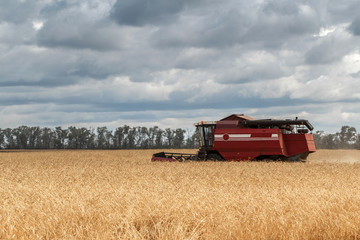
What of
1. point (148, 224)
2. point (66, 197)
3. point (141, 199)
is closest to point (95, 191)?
point (66, 197)

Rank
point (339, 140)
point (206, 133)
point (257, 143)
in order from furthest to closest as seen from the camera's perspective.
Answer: point (339, 140) → point (206, 133) → point (257, 143)

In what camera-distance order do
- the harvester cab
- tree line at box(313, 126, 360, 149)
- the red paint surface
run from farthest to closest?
tree line at box(313, 126, 360, 149) < the harvester cab < the red paint surface

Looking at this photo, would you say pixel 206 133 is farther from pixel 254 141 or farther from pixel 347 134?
pixel 347 134

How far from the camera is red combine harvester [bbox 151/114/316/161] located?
2472cm

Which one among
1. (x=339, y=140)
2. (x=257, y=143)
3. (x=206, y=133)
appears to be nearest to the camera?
(x=257, y=143)

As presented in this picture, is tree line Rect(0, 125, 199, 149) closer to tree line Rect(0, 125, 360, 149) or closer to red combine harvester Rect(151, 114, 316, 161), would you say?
tree line Rect(0, 125, 360, 149)

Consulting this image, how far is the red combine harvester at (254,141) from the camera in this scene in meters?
24.7

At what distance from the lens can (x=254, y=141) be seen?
24.8 m

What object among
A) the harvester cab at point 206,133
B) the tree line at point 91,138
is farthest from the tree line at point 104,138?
the harvester cab at point 206,133

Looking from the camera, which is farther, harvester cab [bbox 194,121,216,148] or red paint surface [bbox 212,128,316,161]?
harvester cab [bbox 194,121,216,148]

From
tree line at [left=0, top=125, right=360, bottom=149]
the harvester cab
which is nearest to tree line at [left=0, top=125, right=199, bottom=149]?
tree line at [left=0, top=125, right=360, bottom=149]

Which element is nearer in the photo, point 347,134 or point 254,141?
point 254,141

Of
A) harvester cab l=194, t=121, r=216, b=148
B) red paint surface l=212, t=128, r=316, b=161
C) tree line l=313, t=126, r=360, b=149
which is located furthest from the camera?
tree line l=313, t=126, r=360, b=149

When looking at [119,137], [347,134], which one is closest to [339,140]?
[347,134]
